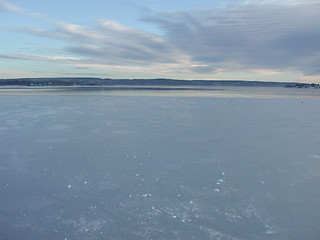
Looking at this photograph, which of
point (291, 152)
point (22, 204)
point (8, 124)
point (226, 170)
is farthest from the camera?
point (8, 124)

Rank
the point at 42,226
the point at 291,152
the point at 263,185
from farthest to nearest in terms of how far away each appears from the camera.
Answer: the point at 291,152 < the point at 263,185 < the point at 42,226

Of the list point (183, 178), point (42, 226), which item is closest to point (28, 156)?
point (42, 226)

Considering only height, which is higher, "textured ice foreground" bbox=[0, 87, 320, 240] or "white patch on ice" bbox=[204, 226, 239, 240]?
"textured ice foreground" bbox=[0, 87, 320, 240]

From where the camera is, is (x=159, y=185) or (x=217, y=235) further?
(x=159, y=185)

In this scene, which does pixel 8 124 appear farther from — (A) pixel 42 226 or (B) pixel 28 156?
(A) pixel 42 226

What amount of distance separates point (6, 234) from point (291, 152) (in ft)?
26.3

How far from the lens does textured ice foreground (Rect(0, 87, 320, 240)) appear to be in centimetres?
428

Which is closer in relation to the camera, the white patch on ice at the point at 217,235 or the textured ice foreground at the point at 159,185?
the white patch on ice at the point at 217,235

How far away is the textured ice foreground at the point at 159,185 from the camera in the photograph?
428 centimetres

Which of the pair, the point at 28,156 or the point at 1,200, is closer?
the point at 1,200

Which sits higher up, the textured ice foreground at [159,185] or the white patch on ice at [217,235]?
the textured ice foreground at [159,185]

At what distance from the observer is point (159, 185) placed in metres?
5.88

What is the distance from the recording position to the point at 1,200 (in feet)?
16.8

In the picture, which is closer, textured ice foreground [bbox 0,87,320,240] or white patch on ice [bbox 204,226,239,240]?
white patch on ice [bbox 204,226,239,240]
